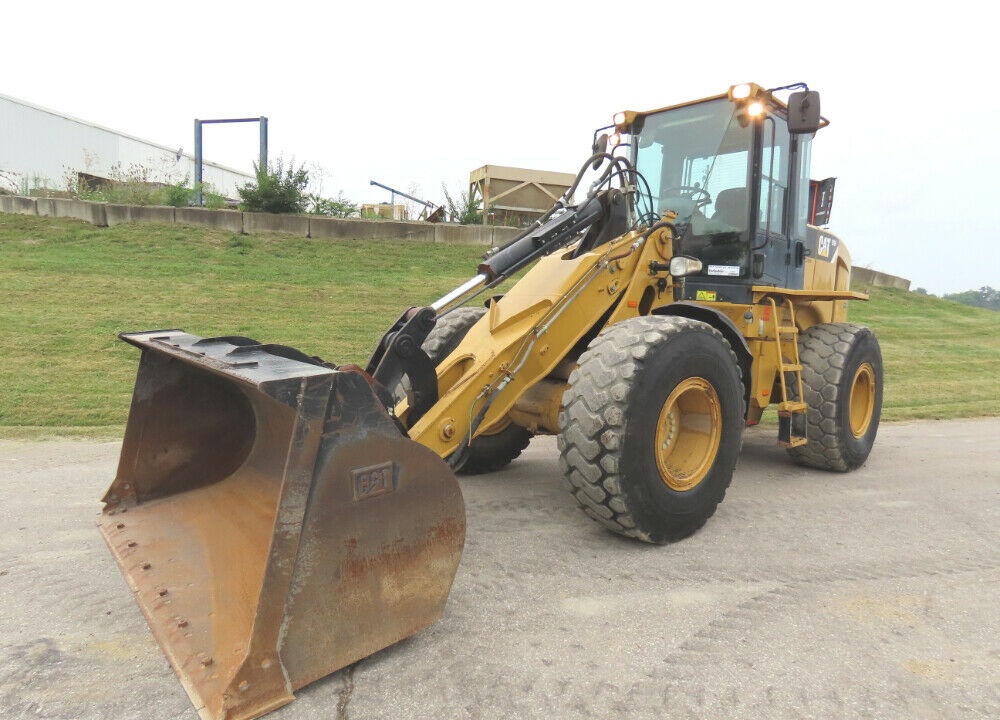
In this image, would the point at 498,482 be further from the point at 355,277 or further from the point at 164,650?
the point at 355,277

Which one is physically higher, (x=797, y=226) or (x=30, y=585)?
(x=797, y=226)

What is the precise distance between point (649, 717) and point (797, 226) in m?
4.11

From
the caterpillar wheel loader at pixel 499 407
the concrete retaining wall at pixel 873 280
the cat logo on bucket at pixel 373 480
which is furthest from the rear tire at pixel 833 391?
the concrete retaining wall at pixel 873 280

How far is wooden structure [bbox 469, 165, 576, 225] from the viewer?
52.3 ft

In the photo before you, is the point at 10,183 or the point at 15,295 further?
the point at 10,183

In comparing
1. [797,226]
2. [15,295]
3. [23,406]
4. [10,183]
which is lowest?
[23,406]

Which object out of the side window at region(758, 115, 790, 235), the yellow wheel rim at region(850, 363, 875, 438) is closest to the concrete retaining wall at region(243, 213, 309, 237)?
the side window at region(758, 115, 790, 235)

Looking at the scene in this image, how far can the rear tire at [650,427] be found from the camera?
3.17 m

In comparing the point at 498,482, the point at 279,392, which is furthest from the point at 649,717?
the point at 498,482

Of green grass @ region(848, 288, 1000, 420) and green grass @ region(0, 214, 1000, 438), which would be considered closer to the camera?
green grass @ region(0, 214, 1000, 438)

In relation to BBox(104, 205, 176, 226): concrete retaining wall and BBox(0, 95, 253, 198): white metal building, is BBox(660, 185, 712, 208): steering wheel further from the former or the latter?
BBox(0, 95, 253, 198): white metal building

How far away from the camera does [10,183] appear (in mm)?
15695

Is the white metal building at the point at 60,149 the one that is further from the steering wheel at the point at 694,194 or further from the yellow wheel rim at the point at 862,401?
the yellow wheel rim at the point at 862,401

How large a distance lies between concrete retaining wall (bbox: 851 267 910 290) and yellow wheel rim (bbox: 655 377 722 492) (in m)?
15.6
